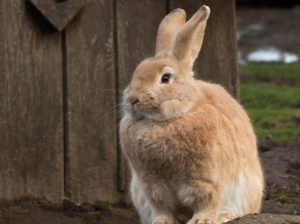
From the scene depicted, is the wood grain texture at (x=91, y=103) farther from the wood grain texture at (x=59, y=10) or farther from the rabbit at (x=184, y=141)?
the rabbit at (x=184, y=141)

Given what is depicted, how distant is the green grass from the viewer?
7344 mm

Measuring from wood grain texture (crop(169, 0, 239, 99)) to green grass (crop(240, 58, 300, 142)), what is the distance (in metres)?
1.43

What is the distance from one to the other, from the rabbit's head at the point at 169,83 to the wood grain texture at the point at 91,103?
109 cm

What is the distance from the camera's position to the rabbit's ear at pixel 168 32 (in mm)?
4543

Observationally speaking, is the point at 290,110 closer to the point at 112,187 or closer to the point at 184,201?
the point at 112,187

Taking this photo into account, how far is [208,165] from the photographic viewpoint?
13.7ft

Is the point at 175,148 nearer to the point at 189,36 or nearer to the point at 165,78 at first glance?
the point at 165,78

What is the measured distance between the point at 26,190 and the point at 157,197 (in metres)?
1.46

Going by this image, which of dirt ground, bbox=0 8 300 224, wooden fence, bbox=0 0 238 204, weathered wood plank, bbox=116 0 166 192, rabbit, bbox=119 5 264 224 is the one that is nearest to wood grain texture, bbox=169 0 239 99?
wooden fence, bbox=0 0 238 204

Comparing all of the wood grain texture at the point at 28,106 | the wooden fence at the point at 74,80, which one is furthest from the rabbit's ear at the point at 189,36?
the wood grain texture at the point at 28,106

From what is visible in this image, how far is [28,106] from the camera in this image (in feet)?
17.3

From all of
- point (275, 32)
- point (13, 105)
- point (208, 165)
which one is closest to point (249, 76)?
point (275, 32)

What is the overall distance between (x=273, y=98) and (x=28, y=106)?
4.01 m

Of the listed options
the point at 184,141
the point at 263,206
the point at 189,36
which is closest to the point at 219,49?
the point at 263,206
